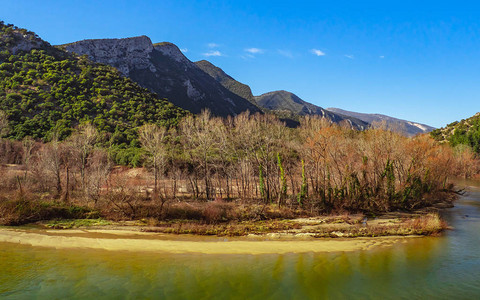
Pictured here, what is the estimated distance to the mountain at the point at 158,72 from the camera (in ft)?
333

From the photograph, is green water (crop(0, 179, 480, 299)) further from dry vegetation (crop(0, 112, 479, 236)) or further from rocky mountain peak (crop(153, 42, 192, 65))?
rocky mountain peak (crop(153, 42, 192, 65))

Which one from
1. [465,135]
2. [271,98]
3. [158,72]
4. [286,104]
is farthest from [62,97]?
[271,98]

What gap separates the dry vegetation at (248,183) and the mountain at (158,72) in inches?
2467

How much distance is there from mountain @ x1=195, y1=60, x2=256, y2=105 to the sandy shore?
136 m

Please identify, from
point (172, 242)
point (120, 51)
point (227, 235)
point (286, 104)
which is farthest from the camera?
point (286, 104)

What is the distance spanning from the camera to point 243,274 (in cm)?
1758

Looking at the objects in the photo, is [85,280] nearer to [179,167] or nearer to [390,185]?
[179,167]

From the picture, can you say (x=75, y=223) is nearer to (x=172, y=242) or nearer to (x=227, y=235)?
(x=172, y=242)

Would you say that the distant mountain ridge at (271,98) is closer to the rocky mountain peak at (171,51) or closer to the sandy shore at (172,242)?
the rocky mountain peak at (171,51)

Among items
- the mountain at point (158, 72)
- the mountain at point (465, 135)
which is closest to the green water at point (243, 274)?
the mountain at point (465, 135)

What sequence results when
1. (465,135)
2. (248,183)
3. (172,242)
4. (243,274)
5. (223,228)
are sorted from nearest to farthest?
1. (243,274)
2. (172,242)
3. (223,228)
4. (248,183)
5. (465,135)

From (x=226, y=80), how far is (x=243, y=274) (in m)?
165

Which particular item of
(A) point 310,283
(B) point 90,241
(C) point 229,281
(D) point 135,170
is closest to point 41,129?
(D) point 135,170

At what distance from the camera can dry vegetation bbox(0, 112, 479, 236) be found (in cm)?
2959
